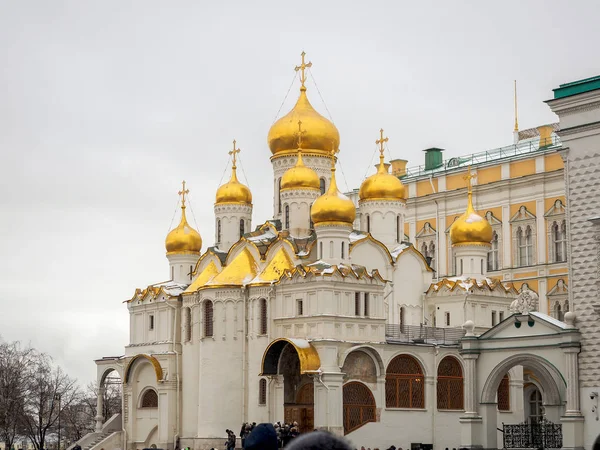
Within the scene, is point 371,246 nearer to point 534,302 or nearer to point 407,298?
point 407,298

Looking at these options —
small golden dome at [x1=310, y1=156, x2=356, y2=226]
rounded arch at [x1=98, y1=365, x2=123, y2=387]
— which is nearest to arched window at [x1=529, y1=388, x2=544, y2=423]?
small golden dome at [x1=310, y1=156, x2=356, y2=226]

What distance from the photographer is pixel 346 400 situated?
124 feet

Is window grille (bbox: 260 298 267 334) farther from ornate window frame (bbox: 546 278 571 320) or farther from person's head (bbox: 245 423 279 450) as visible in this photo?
person's head (bbox: 245 423 279 450)

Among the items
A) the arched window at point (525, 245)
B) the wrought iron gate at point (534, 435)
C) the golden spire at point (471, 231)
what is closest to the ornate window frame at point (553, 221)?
the arched window at point (525, 245)

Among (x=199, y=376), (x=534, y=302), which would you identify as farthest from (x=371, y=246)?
(x=534, y=302)

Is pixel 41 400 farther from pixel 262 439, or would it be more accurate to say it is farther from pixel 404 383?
pixel 262 439

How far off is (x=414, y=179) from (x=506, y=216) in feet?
21.9

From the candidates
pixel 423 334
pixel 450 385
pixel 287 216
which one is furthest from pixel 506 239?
pixel 287 216

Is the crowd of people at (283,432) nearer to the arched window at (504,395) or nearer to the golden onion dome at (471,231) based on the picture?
the arched window at (504,395)

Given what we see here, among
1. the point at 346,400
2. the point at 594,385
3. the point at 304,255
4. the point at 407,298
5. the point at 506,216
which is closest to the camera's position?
the point at 594,385

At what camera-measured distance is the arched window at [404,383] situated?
1540 inches

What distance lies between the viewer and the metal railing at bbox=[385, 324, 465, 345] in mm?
40844

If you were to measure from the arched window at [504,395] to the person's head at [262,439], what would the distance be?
38348 millimetres

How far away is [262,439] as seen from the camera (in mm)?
5031
